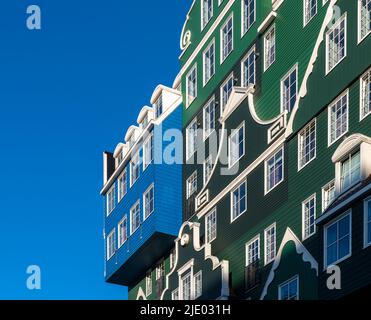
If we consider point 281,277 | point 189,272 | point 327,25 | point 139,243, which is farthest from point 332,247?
point 139,243

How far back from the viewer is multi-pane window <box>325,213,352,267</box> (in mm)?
31391

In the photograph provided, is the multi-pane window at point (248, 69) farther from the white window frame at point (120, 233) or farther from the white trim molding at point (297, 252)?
the white window frame at point (120, 233)

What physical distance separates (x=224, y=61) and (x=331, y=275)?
823 inches

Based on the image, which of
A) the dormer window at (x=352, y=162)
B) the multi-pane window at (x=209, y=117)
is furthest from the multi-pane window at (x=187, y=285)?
the dormer window at (x=352, y=162)

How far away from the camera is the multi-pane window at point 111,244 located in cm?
5997

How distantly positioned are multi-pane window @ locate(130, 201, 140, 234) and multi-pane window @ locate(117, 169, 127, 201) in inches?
100

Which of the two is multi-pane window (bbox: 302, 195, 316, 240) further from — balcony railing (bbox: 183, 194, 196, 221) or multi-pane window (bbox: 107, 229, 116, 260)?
multi-pane window (bbox: 107, 229, 116, 260)

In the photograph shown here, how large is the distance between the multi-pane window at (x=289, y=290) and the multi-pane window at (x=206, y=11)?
2040 centimetres

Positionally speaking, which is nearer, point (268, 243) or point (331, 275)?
point (331, 275)

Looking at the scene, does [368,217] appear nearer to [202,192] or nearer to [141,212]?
[202,192]

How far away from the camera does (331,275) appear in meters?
32.0

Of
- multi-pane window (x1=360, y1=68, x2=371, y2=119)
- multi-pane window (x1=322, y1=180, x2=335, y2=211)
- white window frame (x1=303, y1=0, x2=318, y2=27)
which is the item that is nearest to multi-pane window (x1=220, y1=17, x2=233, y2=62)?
white window frame (x1=303, y1=0, x2=318, y2=27)

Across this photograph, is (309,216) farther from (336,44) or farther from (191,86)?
(191,86)
